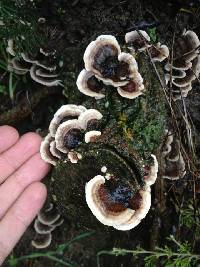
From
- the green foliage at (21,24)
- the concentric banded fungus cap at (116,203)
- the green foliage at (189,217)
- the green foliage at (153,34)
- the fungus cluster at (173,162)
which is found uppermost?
the green foliage at (21,24)

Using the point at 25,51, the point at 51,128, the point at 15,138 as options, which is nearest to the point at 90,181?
the point at 51,128

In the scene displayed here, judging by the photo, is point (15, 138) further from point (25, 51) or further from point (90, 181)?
point (90, 181)

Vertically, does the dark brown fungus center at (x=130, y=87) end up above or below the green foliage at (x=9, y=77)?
above

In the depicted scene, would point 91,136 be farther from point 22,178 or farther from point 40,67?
point 40,67

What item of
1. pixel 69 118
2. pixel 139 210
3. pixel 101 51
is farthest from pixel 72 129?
pixel 139 210

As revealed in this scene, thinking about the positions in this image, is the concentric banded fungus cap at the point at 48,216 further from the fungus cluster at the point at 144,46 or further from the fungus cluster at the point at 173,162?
the fungus cluster at the point at 144,46

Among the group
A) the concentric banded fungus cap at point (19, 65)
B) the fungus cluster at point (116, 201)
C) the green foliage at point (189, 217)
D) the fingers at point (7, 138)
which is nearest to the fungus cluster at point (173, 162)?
the green foliage at point (189, 217)
